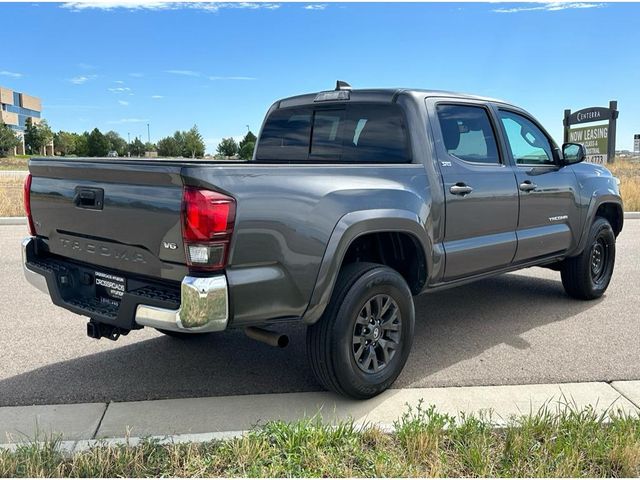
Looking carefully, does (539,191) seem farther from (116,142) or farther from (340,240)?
(116,142)

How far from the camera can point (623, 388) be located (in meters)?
4.01

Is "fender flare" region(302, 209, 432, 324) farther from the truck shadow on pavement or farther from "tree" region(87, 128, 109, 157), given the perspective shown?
"tree" region(87, 128, 109, 157)

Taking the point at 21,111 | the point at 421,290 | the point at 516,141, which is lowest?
the point at 421,290

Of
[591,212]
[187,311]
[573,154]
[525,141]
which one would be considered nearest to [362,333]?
[187,311]

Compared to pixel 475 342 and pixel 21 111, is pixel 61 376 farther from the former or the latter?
pixel 21 111

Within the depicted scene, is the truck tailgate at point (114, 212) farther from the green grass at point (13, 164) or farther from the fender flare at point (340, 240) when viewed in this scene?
the green grass at point (13, 164)

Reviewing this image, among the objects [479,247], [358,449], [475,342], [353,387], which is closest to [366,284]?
[353,387]

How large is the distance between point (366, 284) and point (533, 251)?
2.30 m

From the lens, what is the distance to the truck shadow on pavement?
13.2 ft

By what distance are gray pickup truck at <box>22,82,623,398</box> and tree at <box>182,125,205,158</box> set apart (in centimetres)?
7117

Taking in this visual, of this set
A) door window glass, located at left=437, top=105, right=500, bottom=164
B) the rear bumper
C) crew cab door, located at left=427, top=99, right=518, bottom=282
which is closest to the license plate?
the rear bumper

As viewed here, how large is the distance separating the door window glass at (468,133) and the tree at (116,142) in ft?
274

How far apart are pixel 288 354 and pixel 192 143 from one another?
79.1 meters

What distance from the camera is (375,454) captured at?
298 centimetres
